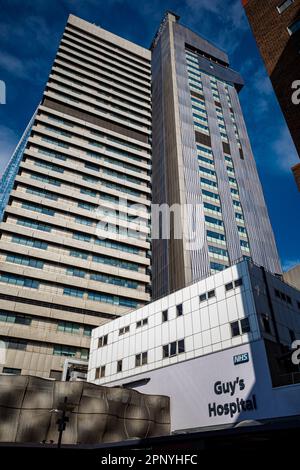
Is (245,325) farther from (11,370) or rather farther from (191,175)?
(191,175)

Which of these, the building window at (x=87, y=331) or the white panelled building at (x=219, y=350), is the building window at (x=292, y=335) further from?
the building window at (x=87, y=331)

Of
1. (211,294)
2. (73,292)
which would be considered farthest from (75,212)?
(211,294)

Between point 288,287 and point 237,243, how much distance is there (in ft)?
89.6

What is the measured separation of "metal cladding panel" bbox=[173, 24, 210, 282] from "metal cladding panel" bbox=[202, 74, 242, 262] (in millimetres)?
5186

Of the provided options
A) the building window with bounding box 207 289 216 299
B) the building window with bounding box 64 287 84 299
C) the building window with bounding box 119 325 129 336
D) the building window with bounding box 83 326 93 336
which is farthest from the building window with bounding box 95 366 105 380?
the building window with bounding box 64 287 84 299

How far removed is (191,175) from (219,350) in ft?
142

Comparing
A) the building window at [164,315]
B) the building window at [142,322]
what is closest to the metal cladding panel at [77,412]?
the building window at [164,315]

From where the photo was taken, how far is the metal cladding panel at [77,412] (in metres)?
26.0

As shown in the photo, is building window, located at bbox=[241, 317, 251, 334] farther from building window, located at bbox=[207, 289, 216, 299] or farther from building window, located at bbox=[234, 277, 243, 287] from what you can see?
building window, located at bbox=[207, 289, 216, 299]

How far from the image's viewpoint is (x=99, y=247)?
66.9 m

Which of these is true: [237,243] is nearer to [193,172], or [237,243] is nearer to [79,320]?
[193,172]

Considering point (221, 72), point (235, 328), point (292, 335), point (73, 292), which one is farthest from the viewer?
point (221, 72)

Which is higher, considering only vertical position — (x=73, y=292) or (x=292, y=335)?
(x=73, y=292)

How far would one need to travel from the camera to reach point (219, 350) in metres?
31.9
